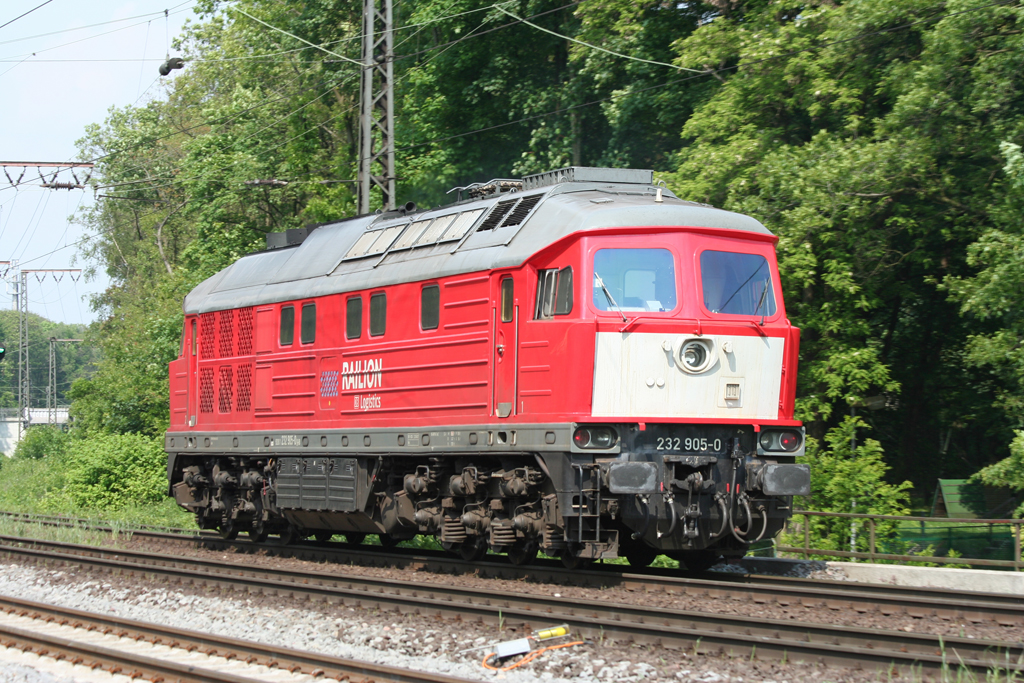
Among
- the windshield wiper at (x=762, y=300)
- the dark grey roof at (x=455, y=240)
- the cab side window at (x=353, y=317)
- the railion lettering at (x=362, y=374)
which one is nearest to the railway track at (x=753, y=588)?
the railion lettering at (x=362, y=374)

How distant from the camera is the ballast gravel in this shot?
26.8ft

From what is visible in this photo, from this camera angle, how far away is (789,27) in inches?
743

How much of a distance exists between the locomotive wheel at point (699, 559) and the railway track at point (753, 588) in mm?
179

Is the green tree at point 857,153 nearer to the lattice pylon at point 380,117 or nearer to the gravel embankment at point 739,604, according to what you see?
the lattice pylon at point 380,117

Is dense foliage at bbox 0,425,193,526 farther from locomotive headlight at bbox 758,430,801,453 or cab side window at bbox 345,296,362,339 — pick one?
locomotive headlight at bbox 758,430,801,453

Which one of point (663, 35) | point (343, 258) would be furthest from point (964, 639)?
point (663, 35)

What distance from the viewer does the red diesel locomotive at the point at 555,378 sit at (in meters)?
11.1

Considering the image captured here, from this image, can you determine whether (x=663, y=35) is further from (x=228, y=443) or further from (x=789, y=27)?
(x=228, y=443)

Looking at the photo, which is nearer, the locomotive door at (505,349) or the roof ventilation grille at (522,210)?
the locomotive door at (505,349)

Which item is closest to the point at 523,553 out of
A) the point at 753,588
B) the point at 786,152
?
the point at 753,588

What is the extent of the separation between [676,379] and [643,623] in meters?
2.65

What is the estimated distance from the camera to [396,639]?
966cm

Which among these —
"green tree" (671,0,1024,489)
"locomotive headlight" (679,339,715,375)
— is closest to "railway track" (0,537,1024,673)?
"locomotive headlight" (679,339,715,375)

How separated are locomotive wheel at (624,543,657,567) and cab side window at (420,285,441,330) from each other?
3.60 meters
